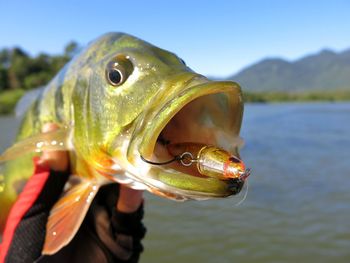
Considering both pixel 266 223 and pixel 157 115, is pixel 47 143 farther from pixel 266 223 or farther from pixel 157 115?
pixel 266 223

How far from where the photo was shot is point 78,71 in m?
2.32

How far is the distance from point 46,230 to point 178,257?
4.65 metres

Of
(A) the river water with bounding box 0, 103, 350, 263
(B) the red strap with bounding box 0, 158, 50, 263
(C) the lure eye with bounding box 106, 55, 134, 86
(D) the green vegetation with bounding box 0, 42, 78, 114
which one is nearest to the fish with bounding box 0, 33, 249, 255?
(C) the lure eye with bounding box 106, 55, 134, 86

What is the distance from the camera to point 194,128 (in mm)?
1634

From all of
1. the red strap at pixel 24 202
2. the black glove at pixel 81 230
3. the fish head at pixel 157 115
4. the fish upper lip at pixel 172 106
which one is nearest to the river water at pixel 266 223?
the black glove at pixel 81 230

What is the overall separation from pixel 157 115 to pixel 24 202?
1.24m

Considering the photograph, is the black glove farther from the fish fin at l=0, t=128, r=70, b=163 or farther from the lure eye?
the lure eye

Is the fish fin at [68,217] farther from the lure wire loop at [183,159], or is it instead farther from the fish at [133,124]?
the lure wire loop at [183,159]

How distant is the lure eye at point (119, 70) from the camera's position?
186cm

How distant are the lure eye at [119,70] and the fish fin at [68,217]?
1.79 ft

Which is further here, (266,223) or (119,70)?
(266,223)

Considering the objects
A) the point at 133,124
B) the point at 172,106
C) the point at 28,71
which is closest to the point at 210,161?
the point at 172,106

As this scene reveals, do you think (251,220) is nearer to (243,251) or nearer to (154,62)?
(243,251)

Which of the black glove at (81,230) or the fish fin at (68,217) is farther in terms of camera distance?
the black glove at (81,230)
